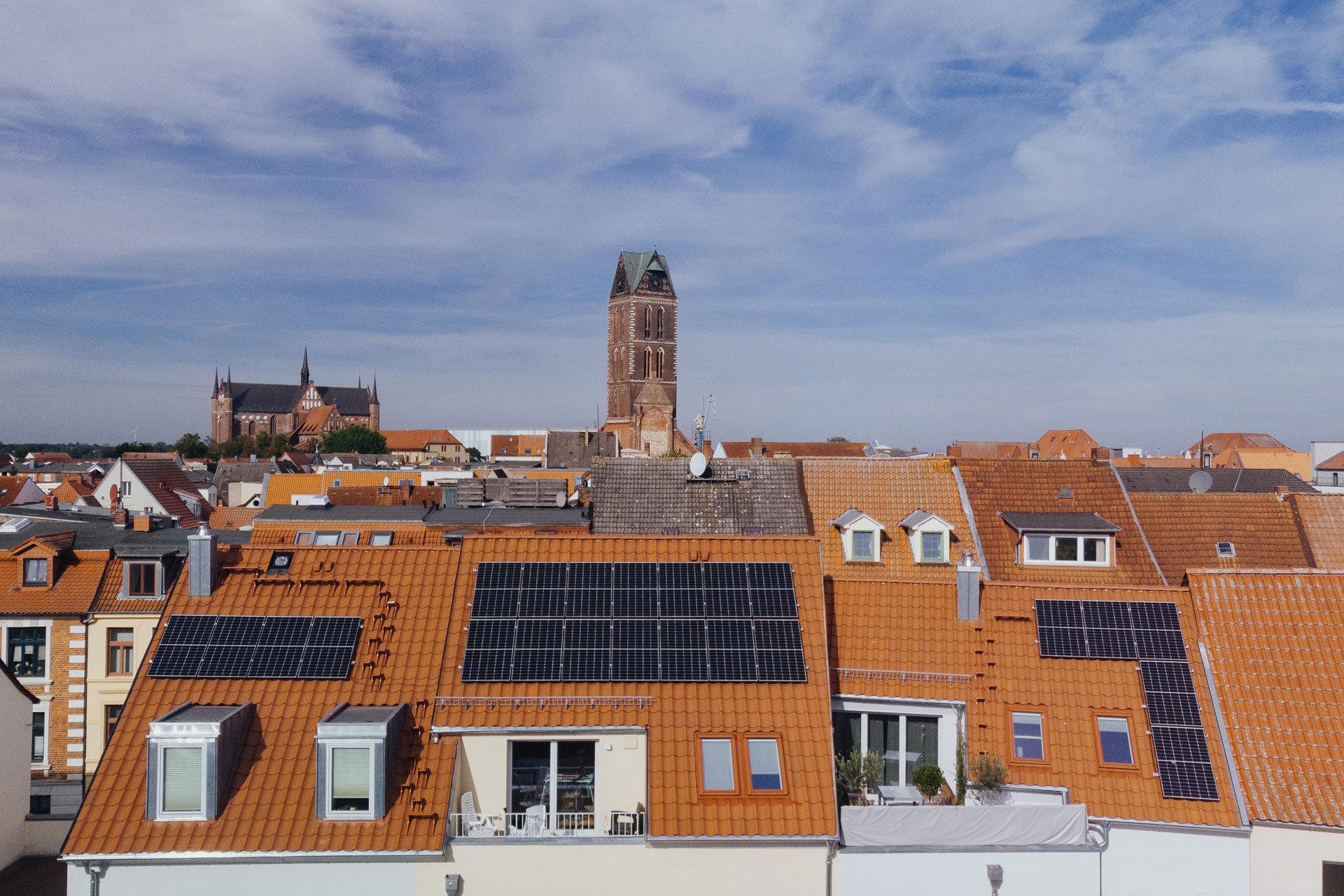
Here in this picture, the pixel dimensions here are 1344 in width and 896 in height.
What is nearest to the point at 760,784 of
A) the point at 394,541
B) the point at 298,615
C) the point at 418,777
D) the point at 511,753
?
the point at 511,753

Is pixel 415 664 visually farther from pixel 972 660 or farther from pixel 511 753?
pixel 972 660

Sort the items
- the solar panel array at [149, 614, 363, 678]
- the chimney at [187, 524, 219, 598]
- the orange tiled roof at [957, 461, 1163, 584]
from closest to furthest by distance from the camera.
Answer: the solar panel array at [149, 614, 363, 678]
the chimney at [187, 524, 219, 598]
the orange tiled roof at [957, 461, 1163, 584]

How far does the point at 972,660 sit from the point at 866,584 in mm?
2212

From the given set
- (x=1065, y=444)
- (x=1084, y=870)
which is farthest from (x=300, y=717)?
(x=1065, y=444)

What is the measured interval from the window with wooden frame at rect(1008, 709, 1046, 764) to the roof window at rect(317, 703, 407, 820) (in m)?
8.97

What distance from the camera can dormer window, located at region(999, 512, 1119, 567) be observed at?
25.2m

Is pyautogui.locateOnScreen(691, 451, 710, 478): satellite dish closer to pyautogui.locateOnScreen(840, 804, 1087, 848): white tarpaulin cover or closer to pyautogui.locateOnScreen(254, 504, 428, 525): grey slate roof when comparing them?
pyautogui.locateOnScreen(254, 504, 428, 525): grey slate roof

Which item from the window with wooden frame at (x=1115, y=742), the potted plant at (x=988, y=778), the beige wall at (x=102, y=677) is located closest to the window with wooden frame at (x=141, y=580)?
the beige wall at (x=102, y=677)

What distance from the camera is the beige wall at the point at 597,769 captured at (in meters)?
13.8

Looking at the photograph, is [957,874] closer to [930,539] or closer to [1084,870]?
[1084,870]

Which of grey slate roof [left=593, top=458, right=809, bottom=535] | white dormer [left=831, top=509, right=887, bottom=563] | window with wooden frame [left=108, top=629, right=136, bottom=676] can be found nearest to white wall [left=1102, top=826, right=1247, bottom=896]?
white dormer [left=831, top=509, right=887, bottom=563]

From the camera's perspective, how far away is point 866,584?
17.0 metres

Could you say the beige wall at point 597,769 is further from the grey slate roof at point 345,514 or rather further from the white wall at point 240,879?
the grey slate roof at point 345,514

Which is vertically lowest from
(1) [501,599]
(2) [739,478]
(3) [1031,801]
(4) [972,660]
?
(3) [1031,801]
